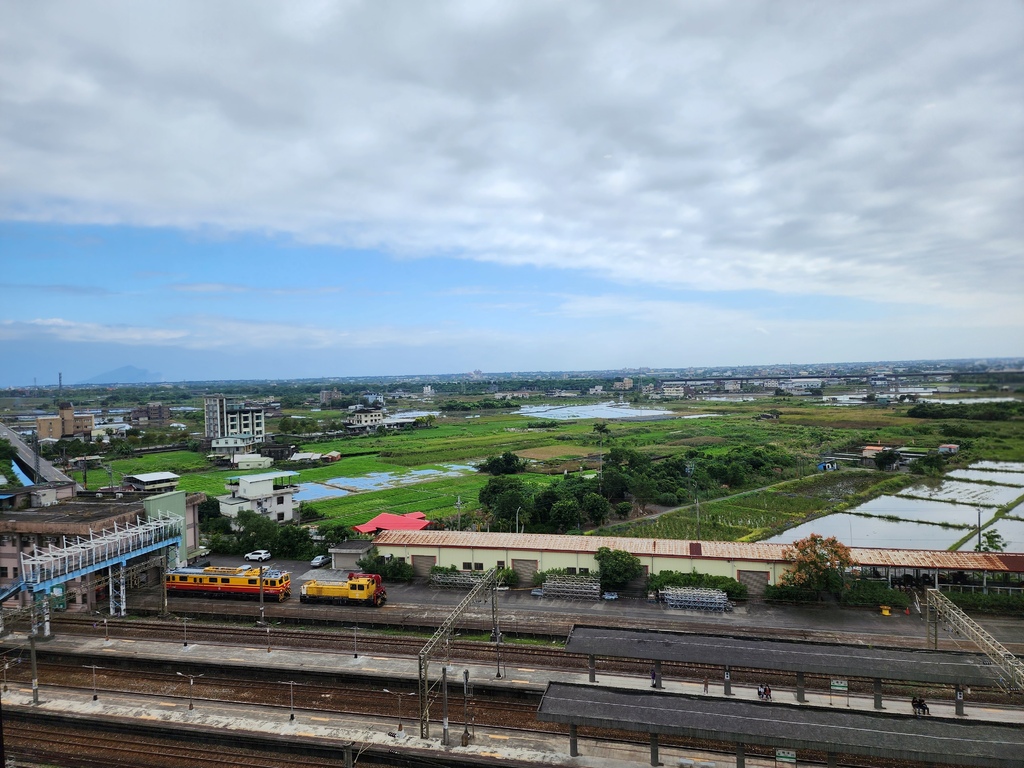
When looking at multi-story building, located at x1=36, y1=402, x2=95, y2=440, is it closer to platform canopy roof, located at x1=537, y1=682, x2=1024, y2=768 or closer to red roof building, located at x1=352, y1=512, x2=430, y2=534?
red roof building, located at x1=352, y1=512, x2=430, y2=534

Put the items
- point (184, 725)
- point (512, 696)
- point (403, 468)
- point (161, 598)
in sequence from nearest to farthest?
point (184, 725)
point (512, 696)
point (161, 598)
point (403, 468)

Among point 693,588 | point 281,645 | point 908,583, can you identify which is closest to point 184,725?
point 281,645

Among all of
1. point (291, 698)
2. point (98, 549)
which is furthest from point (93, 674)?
point (98, 549)

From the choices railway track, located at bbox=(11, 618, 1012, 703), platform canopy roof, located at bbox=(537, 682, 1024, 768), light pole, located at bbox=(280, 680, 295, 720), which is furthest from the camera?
railway track, located at bbox=(11, 618, 1012, 703)

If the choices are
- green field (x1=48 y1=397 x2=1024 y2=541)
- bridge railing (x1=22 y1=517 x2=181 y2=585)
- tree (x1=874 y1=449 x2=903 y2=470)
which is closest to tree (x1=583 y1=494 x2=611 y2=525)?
green field (x1=48 y1=397 x2=1024 y2=541)

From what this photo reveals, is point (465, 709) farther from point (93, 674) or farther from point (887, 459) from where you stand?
point (887, 459)

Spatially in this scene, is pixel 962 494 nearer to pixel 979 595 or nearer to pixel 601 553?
pixel 979 595
